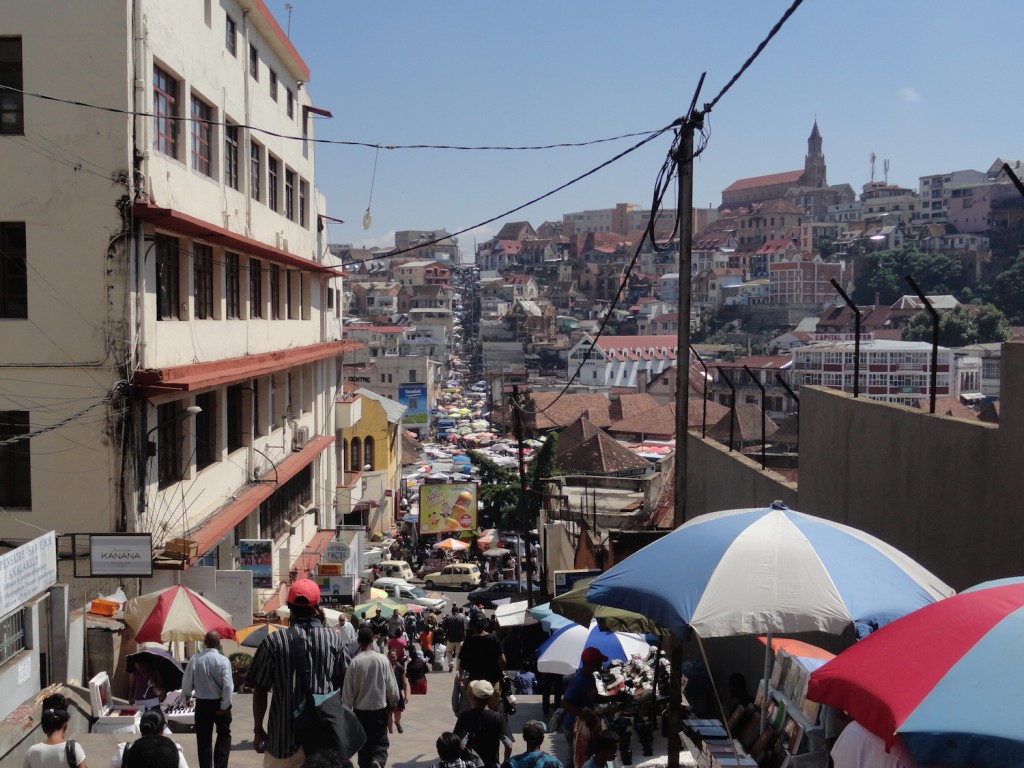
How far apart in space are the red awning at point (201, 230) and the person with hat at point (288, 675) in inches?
350

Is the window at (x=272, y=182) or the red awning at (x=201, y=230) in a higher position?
the window at (x=272, y=182)

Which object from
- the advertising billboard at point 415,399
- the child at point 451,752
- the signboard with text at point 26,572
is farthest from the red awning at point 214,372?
the advertising billboard at point 415,399

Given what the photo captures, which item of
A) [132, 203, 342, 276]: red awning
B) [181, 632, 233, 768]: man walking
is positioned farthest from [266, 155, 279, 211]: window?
[181, 632, 233, 768]: man walking

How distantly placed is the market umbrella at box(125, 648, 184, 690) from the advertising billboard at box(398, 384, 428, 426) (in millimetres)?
72431

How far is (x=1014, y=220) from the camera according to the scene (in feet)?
443

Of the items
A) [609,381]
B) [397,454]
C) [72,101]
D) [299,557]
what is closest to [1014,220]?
[609,381]

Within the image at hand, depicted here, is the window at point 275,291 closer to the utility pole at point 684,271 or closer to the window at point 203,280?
the window at point 203,280

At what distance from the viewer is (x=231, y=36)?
61.4 ft

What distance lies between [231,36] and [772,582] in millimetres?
16258

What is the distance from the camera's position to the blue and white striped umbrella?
545 cm

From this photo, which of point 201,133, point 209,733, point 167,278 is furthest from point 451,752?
point 201,133

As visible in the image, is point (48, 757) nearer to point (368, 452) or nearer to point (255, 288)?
point (255, 288)

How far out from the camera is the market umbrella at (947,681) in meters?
3.60

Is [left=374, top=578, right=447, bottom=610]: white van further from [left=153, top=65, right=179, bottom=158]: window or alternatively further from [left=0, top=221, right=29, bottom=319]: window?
[left=0, top=221, right=29, bottom=319]: window
